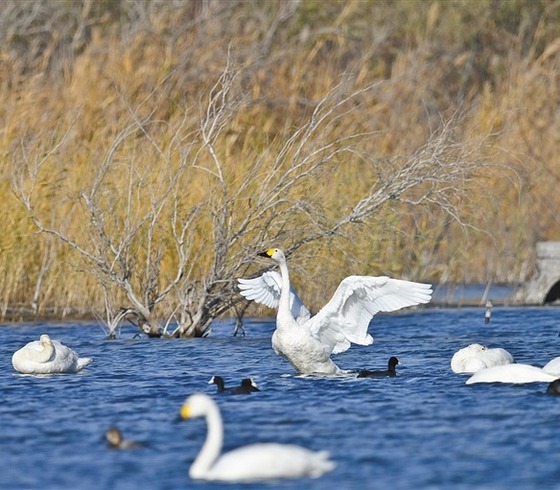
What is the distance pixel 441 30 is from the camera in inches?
1184

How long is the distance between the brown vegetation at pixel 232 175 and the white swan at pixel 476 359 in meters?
2.20

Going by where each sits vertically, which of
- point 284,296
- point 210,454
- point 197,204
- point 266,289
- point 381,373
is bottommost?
point 381,373

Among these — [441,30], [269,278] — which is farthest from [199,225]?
[441,30]

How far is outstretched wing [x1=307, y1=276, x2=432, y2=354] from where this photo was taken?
1351 cm

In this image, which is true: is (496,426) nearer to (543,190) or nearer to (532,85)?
(543,190)

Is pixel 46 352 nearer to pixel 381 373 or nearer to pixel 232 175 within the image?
pixel 381 373

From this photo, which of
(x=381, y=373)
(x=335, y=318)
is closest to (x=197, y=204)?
(x=335, y=318)

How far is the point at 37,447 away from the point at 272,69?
586 inches

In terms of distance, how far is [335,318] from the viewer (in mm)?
13664

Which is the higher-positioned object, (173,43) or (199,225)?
(173,43)

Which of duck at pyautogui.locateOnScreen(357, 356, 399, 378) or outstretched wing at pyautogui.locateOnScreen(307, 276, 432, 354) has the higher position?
outstretched wing at pyautogui.locateOnScreen(307, 276, 432, 354)

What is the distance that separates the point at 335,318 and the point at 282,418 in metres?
2.59

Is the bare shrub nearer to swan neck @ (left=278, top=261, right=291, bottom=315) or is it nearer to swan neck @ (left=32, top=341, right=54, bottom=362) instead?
swan neck @ (left=278, top=261, right=291, bottom=315)

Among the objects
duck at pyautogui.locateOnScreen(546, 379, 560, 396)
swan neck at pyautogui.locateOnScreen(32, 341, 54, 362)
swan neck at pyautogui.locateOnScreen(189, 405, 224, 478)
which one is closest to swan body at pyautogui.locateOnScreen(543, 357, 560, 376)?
duck at pyautogui.locateOnScreen(546, 379, 560, 396)
